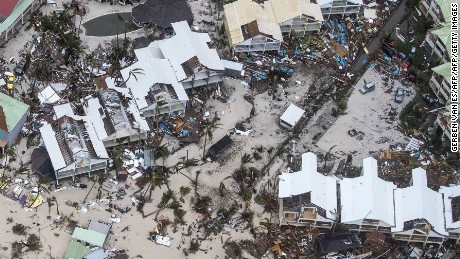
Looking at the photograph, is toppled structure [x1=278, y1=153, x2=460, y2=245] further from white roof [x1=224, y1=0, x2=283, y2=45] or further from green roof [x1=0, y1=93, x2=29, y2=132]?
green roof [x1=0, y1=93, x2=29, y2=132]

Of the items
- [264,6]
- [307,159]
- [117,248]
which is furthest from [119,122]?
[264,6]

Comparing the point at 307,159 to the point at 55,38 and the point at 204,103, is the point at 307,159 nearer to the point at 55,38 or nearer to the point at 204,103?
the point at 204,103

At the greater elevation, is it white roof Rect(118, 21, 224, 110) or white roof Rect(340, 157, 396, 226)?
white roof Rect(118, 21, 224, 110)

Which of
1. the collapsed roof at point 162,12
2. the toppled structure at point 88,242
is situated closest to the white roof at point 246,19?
the collapsed roof at point 162,12

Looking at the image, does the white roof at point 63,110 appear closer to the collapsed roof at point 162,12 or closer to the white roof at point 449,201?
the collapsed roof at point 162,12

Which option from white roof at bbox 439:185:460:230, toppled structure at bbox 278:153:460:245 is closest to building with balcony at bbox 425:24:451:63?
white roof at bbox 439:185:460:230
